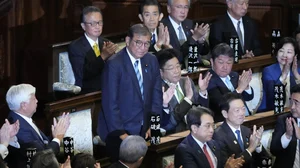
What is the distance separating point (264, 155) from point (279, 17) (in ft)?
7.58

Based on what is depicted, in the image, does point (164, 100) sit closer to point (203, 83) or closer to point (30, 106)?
point (203, 83)

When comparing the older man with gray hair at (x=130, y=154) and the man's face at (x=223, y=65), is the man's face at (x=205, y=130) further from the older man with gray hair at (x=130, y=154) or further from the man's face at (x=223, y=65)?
the man's face at (x=223, y=65)

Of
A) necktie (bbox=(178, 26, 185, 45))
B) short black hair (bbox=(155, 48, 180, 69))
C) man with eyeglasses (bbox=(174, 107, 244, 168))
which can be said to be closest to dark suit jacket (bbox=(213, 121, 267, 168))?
man with eyeglasses (bbox=(174, 107, 244, 168))

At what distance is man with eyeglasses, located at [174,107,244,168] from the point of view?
4910mm

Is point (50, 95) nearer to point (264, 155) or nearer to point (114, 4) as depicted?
point (114, 4)

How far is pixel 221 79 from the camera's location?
19.3 ft

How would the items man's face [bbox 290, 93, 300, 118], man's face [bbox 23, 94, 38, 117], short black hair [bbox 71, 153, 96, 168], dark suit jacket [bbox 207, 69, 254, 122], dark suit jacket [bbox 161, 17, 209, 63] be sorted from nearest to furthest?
short black hair [bbox 71, 153, 96, 168] < man's face [bbox 23, 94, 38, 117] < man's face [bbox 290, 93, 300, 118] < dark suit jacket [bbox 207, 69, 254, 122] < dark suit jacket [bbox 161, 17, 209, 63]

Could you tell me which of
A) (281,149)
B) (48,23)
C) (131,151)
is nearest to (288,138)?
(281,149)

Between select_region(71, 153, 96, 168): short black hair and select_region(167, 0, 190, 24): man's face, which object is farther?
select_region(167, 0, 190, 24): man's face

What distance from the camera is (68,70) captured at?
6184mm

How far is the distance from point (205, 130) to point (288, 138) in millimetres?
645

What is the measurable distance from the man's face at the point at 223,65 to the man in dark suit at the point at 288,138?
0.56 meters

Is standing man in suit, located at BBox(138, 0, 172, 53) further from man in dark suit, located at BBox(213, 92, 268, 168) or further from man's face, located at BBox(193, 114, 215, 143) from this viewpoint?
man's face, located at BBox(193, 114, 215, 143)

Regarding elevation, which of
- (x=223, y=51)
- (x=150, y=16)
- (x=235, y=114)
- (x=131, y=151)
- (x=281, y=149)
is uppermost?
(x=150, y=16)
